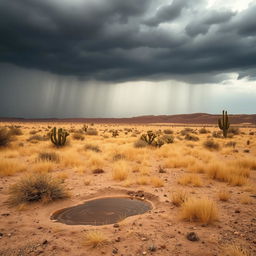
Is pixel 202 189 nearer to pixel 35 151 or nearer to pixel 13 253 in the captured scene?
pixel 13 253

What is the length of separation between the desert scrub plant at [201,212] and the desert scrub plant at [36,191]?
12.1 ft

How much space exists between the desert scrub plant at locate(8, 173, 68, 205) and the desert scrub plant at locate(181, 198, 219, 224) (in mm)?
3684

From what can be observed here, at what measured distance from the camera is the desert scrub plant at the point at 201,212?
5.39m

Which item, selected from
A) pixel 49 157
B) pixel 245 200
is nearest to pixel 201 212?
pixel 245 200

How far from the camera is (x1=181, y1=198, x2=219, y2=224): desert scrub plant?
5.39m

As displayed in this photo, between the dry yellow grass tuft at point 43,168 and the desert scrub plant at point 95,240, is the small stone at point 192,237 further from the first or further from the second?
the dry yellow grass tuft at point 43,168

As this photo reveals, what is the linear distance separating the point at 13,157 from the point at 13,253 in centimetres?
1066

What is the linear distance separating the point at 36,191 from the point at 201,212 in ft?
15.1

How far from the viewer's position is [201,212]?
546cm

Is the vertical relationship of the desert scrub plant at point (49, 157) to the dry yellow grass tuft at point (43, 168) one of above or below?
above

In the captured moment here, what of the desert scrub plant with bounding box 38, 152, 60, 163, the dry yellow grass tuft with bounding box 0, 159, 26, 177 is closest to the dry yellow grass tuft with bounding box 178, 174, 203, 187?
the desert scrub plant with bounding box 38, 152, 60, 163

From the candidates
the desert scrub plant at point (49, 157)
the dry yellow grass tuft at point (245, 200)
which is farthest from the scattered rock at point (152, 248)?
the desert scrub plant at point (49, 157)

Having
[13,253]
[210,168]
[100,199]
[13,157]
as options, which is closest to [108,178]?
[100,199]

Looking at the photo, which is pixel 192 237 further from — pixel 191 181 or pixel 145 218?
pixel 191 181
